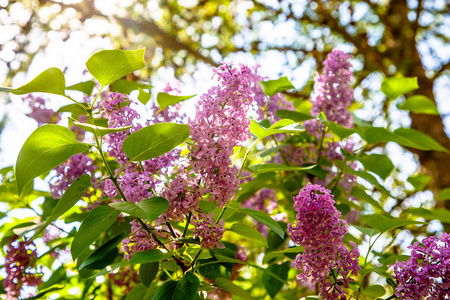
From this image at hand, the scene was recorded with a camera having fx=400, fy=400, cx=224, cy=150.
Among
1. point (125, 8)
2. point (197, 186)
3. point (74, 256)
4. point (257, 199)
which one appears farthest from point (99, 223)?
point (125, 8)

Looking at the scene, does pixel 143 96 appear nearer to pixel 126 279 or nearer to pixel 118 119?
pixel 118 119

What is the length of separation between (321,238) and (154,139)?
32 cm

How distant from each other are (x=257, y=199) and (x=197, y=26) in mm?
2378

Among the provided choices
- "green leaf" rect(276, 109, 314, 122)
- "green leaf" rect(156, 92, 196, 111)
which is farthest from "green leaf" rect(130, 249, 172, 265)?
"green leaf" rect(276, 109, 314, 122)

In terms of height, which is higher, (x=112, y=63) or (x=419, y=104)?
(x=112, y=63)

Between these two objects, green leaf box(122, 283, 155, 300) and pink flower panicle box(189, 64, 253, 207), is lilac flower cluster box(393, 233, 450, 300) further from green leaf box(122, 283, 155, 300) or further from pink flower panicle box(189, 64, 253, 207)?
green leaf box(122, 283, 155, 300)

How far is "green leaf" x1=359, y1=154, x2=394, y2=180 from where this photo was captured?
1.02 meters

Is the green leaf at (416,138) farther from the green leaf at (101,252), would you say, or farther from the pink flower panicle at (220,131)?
the green leaf at (101,252)

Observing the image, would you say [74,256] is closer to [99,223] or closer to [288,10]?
[99,223]

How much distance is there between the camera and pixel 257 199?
1.34 meters

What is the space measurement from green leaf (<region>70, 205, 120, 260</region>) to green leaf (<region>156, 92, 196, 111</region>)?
0.31 meters

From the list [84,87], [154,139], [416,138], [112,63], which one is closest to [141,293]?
[154,139]

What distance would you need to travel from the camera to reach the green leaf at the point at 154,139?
0.62 metres

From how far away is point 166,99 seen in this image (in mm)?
855
